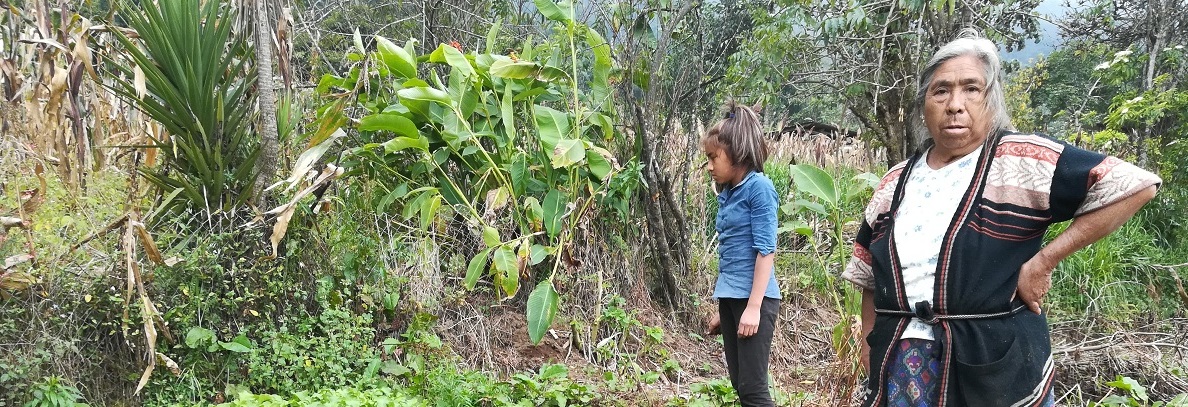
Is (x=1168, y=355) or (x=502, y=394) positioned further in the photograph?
(x=1168, y=355)

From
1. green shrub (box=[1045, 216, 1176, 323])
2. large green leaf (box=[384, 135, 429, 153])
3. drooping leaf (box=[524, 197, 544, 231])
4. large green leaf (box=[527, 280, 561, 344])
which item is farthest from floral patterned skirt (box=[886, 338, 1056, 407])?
green shrub (box=[1045, 216, 1176, 323])

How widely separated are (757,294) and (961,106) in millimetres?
1103

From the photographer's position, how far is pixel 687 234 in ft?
15.8

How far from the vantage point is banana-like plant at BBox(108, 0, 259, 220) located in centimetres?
335

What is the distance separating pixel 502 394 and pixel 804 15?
2.81 meters

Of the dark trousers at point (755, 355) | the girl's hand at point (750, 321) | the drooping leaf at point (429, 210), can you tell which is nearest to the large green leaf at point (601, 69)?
the drooping leaf at point (429, 210)

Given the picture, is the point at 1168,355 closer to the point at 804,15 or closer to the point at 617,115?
the point at 804,15

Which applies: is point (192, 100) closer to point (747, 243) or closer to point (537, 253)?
point (537, 253)

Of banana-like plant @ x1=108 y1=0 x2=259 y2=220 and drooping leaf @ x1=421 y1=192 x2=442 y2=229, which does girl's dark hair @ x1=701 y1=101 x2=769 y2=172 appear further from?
banana-like plant @ x1=108 y1=0 x2=259 y2=220

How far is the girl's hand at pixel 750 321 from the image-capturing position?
261cm

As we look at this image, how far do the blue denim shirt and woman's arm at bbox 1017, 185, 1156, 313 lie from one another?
1040mm

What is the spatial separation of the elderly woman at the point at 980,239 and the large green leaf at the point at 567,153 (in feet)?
7.39

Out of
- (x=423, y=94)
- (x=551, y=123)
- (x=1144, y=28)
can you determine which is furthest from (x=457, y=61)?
(x=1144, y=28)

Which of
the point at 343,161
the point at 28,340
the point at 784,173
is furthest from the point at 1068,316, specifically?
the point at 28,340
